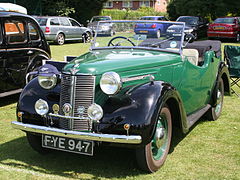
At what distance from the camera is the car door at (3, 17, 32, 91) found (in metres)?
7.10

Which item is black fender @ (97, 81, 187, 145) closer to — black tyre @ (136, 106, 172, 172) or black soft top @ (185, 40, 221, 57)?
black tyre @ (136, 106, 172, 172)

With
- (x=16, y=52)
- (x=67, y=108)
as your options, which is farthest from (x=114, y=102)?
(x=16, y=52)

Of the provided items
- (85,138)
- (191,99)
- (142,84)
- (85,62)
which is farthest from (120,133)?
(191,99)

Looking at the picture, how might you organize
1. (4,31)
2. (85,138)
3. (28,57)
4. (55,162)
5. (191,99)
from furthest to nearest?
(28,57)
(4,31)
(191,99)
(55,162)
(85,138)

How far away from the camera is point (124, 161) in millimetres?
4477

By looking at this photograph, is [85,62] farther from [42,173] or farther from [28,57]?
[28,57]

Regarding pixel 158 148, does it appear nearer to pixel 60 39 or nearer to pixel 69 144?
pixel 69 144

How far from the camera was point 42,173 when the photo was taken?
407 centimetres

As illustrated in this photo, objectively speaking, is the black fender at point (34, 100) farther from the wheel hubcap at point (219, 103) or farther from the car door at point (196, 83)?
the wheel hubcap at point (219, 103)

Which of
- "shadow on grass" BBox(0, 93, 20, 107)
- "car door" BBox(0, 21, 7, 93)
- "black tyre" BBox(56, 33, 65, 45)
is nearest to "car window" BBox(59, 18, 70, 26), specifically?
"black tyre" BBox(56, 33, 65, 45)

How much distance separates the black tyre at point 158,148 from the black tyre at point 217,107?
204cm

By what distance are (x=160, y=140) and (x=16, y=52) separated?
4240mm

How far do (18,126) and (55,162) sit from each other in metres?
0.69

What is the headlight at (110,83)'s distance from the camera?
151 inches
